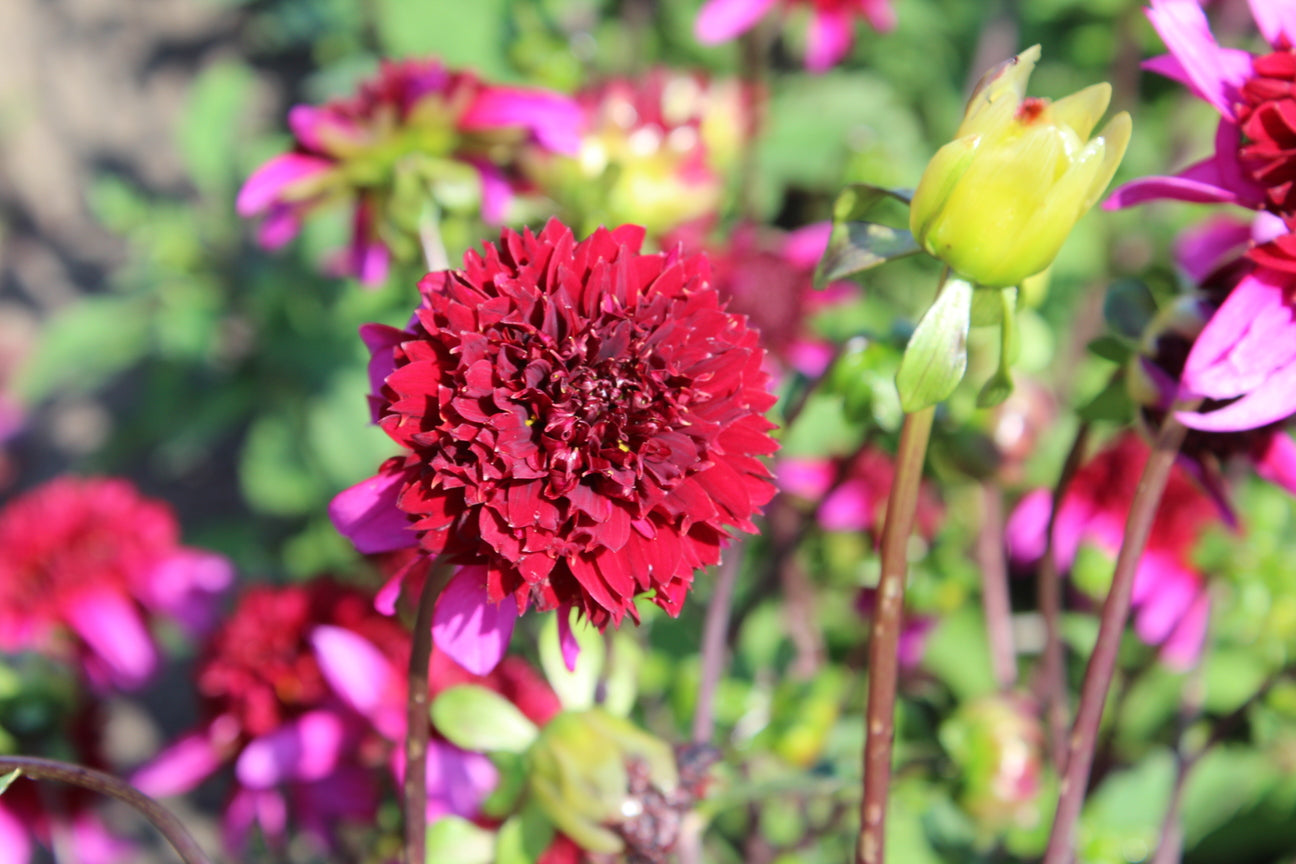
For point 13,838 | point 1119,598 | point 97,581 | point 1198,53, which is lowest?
point 13,838

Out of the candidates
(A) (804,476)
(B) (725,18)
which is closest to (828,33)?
(B) (725,18)

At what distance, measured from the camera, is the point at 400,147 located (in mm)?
734

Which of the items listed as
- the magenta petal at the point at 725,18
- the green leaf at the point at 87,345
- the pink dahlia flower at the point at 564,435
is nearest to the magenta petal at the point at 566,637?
the pink dahlia flower at the point at 564,435

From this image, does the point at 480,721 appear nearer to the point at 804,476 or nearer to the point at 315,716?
the point at 315,716

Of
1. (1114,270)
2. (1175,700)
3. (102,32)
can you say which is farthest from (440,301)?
(102,32)

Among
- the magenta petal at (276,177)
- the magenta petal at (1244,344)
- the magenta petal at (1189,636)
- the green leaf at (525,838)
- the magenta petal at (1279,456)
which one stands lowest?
the magenta petal at (1189,636)

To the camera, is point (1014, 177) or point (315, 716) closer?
point (1014, 177)

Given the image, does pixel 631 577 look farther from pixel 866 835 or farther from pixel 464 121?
pixel 464 121

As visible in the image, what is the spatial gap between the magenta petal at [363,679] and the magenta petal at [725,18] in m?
0.63

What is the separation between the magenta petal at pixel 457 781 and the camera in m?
0.62

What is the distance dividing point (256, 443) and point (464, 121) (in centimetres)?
78

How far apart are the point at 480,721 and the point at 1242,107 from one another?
498 mm

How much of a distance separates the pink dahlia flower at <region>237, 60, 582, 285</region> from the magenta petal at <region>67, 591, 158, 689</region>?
1.21 feet

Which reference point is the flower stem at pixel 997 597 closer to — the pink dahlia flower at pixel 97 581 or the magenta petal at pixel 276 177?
the magenta petal at pixel 276 177
